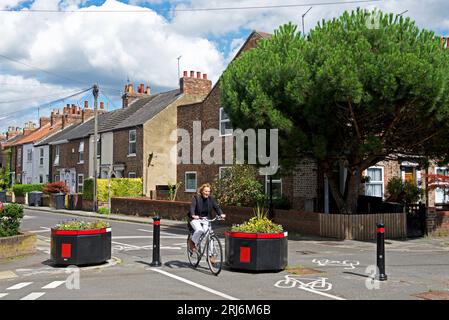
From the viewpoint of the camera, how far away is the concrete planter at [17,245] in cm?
1238

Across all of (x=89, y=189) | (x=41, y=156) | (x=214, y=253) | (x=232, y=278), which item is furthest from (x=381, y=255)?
(x=41, y=156)

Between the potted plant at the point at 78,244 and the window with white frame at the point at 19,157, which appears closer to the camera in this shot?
the potted plant at the point at 78,244

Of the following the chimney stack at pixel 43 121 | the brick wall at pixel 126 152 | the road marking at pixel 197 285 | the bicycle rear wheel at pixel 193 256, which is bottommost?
the road marking at pixel 197 285

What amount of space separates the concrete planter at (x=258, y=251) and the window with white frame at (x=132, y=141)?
81.4 ft

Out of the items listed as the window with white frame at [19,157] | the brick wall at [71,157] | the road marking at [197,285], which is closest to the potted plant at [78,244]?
the road marking at [197,285]

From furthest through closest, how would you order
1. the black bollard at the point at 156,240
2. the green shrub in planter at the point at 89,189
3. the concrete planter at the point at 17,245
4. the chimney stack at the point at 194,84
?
→ 1. the chimney stack at the point at 194,84
2. the green shrub in planter at the point at 89,189
3. the concrete planter at the point at 17,245
4. the black bollard at the point at 156,240

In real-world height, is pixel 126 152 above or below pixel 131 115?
below

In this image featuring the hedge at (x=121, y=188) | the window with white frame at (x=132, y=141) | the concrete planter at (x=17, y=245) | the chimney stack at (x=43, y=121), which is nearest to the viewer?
the concrete planter at (x=17, y=245)

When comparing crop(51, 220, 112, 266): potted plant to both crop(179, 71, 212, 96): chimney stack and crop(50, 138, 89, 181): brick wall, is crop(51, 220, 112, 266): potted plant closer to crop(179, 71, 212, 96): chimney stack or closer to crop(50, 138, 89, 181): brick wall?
crop(179, 71, 212, 96): chimney stack

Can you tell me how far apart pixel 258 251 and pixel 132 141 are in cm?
2553

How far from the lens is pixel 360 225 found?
16844mm

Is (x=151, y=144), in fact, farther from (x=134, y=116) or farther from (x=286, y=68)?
(x=286, y=68)

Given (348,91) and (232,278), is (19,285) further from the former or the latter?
(348,91)

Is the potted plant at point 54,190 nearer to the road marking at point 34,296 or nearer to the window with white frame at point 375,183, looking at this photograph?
the window with white frame at point 375,183
